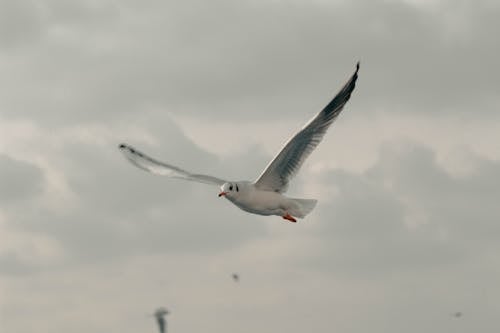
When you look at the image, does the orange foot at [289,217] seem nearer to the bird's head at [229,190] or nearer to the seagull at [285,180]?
the seagull at [285,180]

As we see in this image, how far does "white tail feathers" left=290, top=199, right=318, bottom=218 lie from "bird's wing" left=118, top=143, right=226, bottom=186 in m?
3.85

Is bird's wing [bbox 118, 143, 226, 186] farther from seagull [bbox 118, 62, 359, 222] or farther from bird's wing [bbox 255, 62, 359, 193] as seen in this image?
bird's wing [bbox 255, 62, 359, 193]

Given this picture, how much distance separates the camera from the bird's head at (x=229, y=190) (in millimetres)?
48875

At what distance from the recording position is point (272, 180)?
50969 millimetres

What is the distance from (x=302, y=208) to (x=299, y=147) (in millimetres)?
3157

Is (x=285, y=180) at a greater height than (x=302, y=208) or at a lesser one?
greater

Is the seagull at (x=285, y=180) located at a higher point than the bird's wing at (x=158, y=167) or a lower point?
lower

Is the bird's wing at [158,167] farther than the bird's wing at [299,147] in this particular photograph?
Yes

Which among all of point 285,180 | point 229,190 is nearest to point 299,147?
point 285,180

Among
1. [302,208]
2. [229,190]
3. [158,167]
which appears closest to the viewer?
[229,190]

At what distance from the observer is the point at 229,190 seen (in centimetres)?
4894

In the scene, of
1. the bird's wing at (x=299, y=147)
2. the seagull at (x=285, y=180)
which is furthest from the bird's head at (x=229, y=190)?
the bird's wing at (x=299, y=147)

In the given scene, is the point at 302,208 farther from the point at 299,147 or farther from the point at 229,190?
the point at 229,190

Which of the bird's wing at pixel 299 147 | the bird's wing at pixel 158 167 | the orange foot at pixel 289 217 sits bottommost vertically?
the orange foot at pixel 289 217
